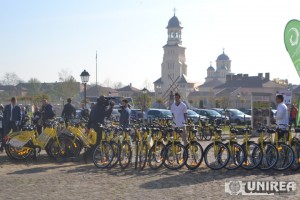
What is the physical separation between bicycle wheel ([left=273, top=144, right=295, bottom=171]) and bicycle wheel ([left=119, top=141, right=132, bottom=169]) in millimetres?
3379

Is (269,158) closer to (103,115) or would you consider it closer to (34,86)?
(103,115)

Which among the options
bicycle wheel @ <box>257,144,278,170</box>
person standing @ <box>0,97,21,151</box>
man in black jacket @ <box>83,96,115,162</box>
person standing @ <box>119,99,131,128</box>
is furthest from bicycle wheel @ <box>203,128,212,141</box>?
bicycle wheel @ <box>257,144,278,170</box>

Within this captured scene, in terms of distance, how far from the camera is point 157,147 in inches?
483

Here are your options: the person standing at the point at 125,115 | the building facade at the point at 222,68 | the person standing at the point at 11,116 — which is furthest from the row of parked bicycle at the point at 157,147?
the building facade at the point at 222,68

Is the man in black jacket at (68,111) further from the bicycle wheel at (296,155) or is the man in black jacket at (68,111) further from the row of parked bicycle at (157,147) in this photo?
the bicycle wheel at (296,155)

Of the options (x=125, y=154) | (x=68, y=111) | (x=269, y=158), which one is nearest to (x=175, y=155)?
(x=125, y=154)

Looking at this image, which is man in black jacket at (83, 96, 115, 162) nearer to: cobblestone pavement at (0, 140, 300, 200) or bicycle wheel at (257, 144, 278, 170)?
cobblestone pavement at (0, 140, 300, 200)

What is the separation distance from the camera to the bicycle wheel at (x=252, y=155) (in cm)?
1148

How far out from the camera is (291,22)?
1756 cm

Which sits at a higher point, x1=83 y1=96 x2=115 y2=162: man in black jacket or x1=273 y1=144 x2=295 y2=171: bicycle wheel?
x1=83 y1=96 x2=115 y2=162: man in black jacket

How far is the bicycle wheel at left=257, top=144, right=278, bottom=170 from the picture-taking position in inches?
446

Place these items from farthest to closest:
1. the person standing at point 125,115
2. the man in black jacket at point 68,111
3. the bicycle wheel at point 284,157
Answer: the man in black jacket at point 68,111 → the person standing at point 125,115 → the bicycle wheel at point 284,157

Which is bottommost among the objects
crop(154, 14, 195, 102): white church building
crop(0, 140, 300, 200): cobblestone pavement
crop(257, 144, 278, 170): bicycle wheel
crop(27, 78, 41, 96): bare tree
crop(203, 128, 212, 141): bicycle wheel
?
crop(0, 140, 300, 200): cobblestone pavement

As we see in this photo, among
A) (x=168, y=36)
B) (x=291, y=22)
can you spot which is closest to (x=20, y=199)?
(x=291, y=22)
